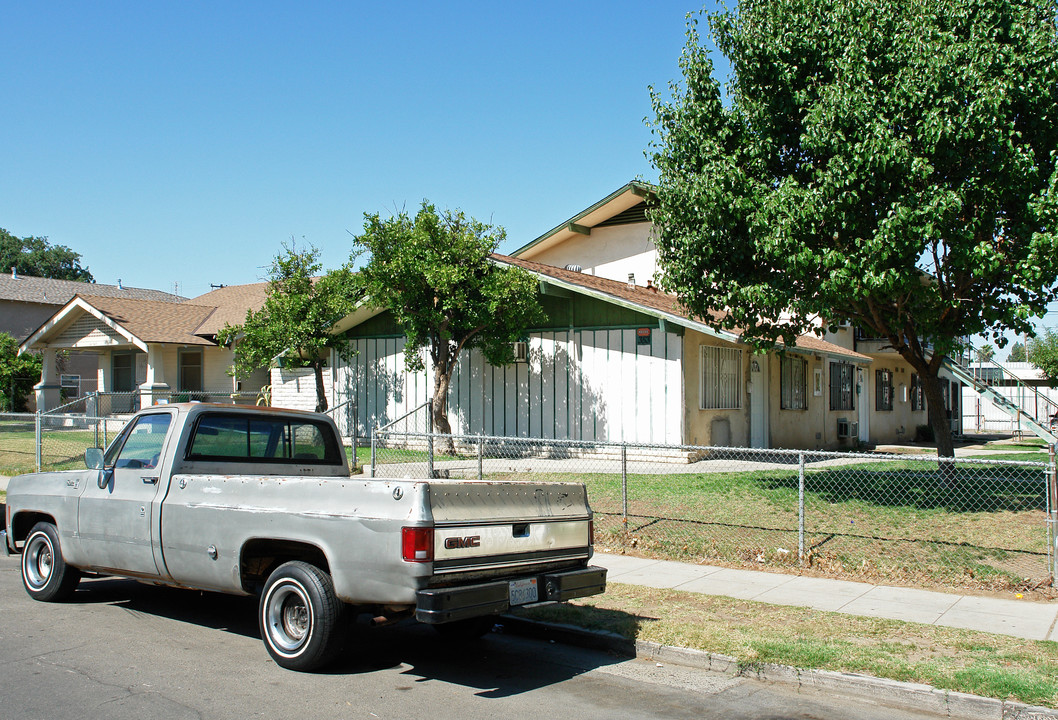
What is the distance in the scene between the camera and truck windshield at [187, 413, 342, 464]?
23.3ft

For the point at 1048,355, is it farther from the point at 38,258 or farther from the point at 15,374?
the point at 38,258

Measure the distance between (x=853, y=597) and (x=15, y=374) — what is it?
109 feet

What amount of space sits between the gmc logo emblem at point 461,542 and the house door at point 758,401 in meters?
15.5

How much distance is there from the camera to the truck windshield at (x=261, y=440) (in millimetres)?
7109

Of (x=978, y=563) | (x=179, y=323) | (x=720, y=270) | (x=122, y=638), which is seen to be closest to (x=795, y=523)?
(x=978, y=563)

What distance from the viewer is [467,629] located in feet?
23.0

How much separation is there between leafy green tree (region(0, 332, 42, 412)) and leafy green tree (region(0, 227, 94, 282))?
162ft

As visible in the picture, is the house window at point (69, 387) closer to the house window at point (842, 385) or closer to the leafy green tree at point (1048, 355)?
the house window at point (842, 385)

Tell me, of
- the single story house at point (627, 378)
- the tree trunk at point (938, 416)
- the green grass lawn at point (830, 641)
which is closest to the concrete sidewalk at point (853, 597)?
the green grass lawn at point (830, 641)

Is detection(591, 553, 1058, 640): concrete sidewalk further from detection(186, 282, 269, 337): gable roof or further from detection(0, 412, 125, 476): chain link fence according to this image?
detection(186, 282, 269, 337): gable roof

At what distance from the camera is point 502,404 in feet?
66.0

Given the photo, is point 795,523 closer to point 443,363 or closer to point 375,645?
point 375,645

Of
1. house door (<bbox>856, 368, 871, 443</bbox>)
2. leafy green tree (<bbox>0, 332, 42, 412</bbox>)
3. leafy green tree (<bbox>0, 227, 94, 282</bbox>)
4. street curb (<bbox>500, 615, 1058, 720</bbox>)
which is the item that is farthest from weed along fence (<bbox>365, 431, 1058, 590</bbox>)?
leafy green tree (<bbox>0, 227, 94, 282</bbox>)

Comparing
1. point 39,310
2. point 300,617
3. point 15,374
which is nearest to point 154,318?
point 15,374
